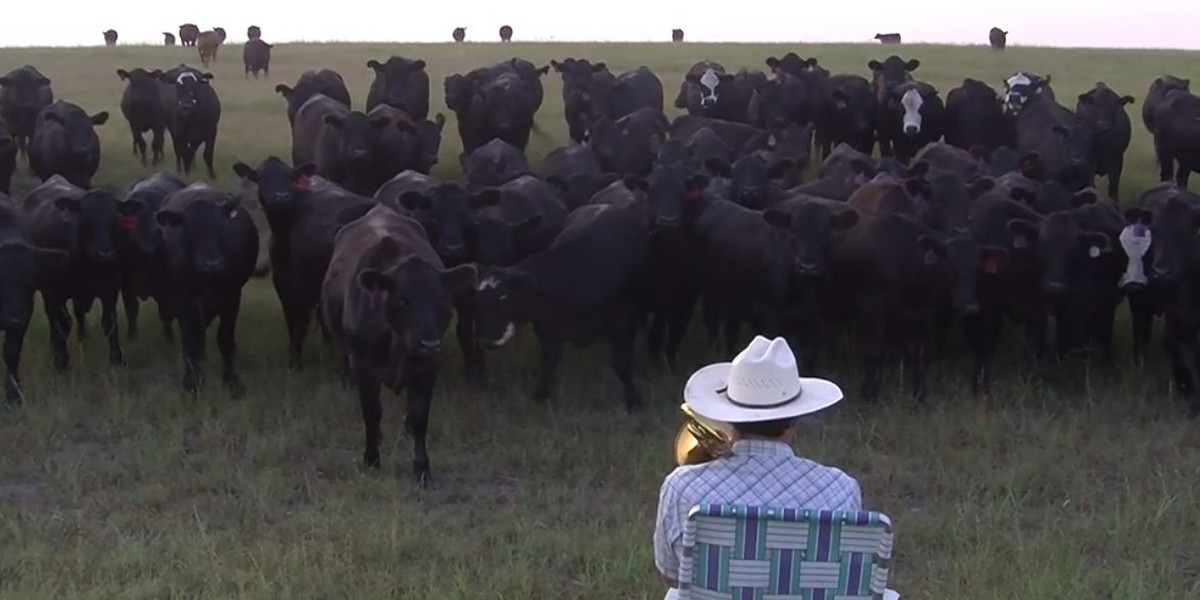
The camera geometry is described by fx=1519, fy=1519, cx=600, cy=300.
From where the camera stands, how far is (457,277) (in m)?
8.54

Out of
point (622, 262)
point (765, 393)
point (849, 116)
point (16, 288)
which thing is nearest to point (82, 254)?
point (16, 288)

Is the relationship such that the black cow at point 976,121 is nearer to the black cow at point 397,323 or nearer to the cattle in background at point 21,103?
the black cow at point 397,323

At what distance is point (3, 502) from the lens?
8.24m

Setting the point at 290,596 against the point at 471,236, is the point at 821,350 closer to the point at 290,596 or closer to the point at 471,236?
the point at 471,236

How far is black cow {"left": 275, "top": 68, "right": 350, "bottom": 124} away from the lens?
19.9 meters

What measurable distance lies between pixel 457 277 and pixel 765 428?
463 centimetres

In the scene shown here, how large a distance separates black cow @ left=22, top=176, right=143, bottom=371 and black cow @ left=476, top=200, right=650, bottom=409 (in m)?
3.00

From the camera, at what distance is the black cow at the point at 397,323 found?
841cm

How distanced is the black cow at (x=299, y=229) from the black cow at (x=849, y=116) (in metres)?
8.70

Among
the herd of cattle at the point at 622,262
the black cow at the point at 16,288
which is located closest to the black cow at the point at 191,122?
the herd of cattle at the point at 622,262

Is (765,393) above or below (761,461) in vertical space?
above

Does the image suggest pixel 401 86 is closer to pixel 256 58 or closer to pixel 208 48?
pixel 256 58

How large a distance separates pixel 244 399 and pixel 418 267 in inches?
96.3

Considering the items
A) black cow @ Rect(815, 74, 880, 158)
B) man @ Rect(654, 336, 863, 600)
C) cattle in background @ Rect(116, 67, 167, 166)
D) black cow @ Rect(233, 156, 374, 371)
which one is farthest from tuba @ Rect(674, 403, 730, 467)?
cattle in background @ Rect(116, 67, 167, 166)
